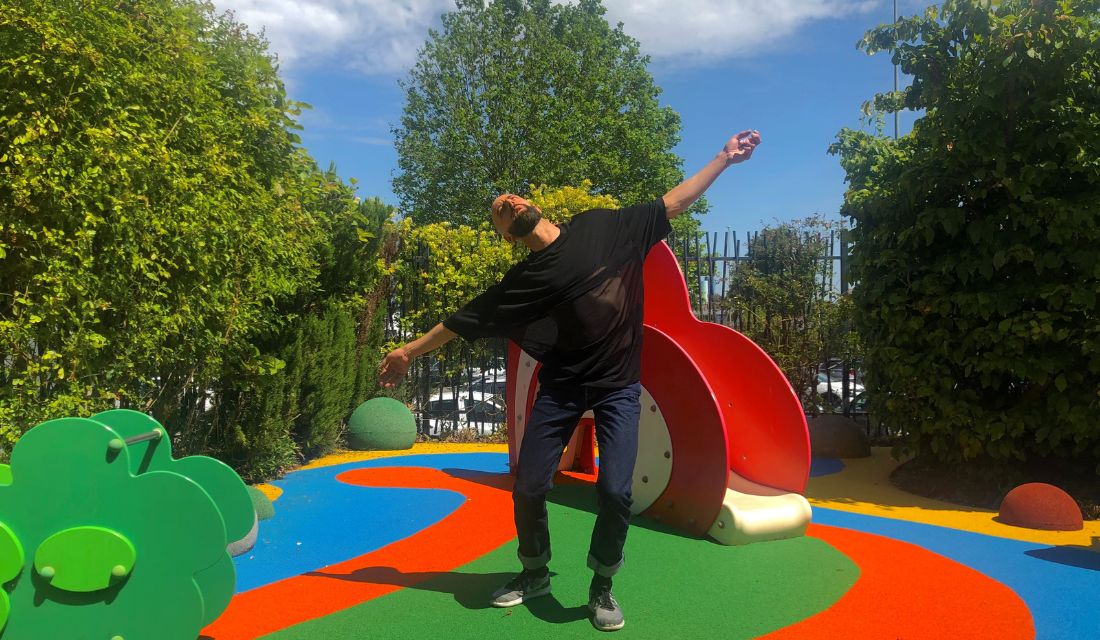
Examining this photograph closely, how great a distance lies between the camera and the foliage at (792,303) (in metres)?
9.67

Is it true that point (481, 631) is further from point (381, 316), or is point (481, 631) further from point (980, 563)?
point (381, 316)

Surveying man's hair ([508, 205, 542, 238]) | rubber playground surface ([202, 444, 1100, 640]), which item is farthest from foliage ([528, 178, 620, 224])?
man's hair ([508, 205, 542, 238])

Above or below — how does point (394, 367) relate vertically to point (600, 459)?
above

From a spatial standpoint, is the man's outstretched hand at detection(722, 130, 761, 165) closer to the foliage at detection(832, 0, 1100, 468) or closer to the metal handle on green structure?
the metal handle on green structure

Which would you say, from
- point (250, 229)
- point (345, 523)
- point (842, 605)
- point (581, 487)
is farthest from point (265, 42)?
point (842, 605)

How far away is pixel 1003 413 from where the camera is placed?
20.3 feet

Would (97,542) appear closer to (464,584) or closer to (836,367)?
(464,584)

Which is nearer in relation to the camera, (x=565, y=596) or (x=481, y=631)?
(x=481, y=631)

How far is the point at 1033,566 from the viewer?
4371 millimetres

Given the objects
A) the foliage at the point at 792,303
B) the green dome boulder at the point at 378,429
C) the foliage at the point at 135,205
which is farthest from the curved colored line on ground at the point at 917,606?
the green dome boulder at the point at 378,429

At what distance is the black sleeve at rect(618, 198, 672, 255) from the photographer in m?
3.55

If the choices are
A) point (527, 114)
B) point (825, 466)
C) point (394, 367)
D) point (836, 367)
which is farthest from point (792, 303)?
point (527, 114)

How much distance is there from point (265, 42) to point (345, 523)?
169 inches

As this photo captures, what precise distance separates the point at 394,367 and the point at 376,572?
1327mm
